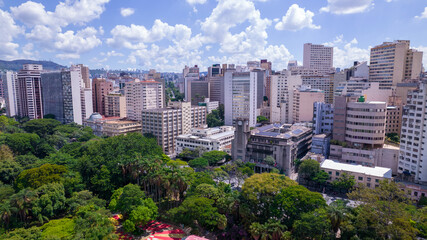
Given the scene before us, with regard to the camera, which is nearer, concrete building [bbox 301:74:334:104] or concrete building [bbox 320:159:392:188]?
concrete building [bbox 320:159:392:188]

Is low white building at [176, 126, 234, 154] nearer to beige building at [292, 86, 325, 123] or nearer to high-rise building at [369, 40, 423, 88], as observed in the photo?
beige building at [292, 86, 325, 123]

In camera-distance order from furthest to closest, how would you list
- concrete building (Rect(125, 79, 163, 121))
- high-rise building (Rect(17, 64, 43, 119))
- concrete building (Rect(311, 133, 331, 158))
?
high-rise building (Rect(17, 64, 43, 119)) → concrete building (Rect(125, 79, 163, 121)) → concrete building (Rect(311, 133, 331, 158))

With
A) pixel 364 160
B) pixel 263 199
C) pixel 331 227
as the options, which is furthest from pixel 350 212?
pixel 364 160

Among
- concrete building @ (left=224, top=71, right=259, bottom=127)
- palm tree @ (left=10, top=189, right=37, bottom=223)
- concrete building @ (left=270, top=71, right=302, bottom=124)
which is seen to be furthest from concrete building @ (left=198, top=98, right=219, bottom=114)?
palm tree @ (left=10, top=189, right=37, bottom=223)

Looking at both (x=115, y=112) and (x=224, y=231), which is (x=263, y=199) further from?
(x=115, y=112)

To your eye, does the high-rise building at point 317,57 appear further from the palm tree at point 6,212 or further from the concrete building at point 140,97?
the palm tree at point 6,212

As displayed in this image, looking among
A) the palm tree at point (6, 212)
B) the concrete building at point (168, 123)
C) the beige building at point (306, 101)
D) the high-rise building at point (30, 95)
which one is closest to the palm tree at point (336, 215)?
the palm tree at point (6, 212)
